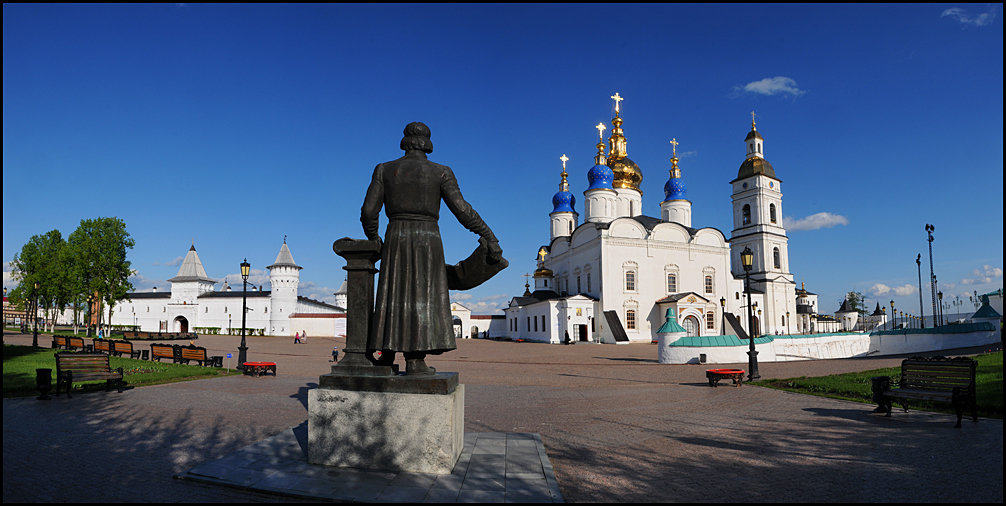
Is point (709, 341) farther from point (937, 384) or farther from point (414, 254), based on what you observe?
point (414, 254)

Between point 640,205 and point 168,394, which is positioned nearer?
point 168,394

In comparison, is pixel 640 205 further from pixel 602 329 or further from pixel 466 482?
pixel 466 482

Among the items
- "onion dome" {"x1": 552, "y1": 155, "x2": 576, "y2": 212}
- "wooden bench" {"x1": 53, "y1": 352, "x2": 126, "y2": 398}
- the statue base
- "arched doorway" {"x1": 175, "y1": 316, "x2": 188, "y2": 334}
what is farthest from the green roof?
"arched doorway" {"x1": 175, "y1": 316, "x2": 188, "y2": 334}

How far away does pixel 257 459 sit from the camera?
5.41 metres

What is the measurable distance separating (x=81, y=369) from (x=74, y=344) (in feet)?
52.5

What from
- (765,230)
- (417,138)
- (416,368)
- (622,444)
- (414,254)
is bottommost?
(622,444)

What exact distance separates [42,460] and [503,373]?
13.0 m

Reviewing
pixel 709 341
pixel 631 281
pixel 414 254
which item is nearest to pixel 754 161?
pixel 631 281

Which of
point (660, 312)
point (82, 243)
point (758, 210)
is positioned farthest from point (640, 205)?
point (82, 243)

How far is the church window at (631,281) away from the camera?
44.3 m

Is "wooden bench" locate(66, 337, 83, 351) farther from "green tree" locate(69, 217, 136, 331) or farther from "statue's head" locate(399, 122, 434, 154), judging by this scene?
"statue's head" locate(399, 122, 434, 154)

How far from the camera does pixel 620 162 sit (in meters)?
56.6

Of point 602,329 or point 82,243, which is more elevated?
point 82,243

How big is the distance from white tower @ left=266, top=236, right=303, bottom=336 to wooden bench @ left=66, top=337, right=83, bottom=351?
32.4 meters
